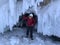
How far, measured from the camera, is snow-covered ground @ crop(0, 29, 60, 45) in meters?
5.69

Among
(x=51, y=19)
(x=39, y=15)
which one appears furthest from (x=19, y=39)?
(x=51, y=19)

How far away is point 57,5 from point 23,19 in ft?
2.45

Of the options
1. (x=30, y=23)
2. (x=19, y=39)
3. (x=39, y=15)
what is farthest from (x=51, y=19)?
(x=19, y=39)

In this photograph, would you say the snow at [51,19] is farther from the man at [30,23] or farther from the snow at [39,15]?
the man at [30,23]

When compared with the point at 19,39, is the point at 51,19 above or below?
above

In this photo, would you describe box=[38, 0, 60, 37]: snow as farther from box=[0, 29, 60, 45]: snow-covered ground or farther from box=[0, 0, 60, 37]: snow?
box=[0, 29, 60, 45]: snow-covered ground

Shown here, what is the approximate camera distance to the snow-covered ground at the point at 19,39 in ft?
18.7

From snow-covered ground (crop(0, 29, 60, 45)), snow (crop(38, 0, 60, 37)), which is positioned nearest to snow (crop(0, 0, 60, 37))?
snow (crop(38, 0, 60, 37))

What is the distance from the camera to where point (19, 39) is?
5812mm

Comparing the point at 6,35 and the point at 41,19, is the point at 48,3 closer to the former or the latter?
the point at 41,19

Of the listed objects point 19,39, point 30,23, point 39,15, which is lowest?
point 19,39

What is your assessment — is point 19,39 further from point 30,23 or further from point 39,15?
point 39,15

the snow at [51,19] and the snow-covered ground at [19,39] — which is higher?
the snow at [51,19]

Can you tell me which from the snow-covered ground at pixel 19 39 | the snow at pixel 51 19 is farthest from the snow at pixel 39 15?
the snow-covered ground at pixel 19 39
